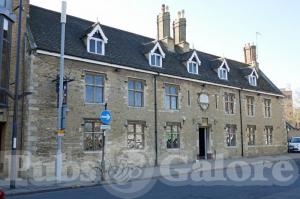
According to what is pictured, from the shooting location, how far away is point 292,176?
17.1m

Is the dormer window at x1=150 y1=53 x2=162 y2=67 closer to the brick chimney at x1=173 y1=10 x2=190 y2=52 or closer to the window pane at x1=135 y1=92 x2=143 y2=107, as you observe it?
the window pane at x1=135 y1=92 x2=143 y2=107

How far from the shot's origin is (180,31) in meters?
31.9

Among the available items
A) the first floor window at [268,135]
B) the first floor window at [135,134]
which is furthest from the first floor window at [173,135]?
the first floor window at [268,135]

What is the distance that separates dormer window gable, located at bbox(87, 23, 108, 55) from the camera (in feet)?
71.3

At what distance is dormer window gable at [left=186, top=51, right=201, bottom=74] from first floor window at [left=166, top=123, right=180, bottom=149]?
5141mm

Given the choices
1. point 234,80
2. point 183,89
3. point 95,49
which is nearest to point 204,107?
point 183,89

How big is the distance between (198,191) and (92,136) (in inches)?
379

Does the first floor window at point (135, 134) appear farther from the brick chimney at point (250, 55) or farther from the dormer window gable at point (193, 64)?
the brick chimney at point (250, 55)

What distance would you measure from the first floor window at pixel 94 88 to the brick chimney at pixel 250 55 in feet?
78.7

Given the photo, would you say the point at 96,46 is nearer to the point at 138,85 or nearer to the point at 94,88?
the point at 94,88

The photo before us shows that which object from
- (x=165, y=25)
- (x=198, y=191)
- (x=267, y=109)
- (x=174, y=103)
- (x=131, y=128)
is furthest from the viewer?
(x=267, y=109)

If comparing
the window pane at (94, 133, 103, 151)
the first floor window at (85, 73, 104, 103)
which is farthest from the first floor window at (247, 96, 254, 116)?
Answer: the window pane at (94, 133, 103, 151)

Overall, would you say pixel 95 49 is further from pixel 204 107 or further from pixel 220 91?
pixel 220 91

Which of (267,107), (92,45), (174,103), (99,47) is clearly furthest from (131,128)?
(267,107)
